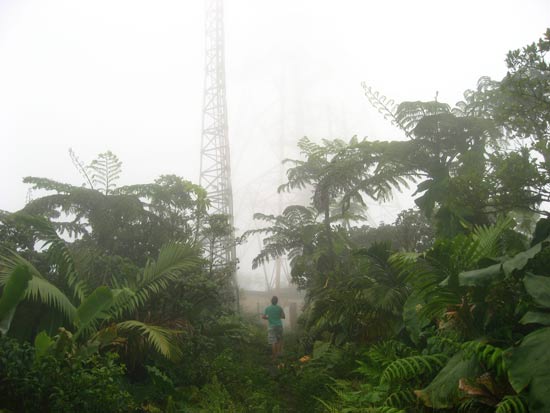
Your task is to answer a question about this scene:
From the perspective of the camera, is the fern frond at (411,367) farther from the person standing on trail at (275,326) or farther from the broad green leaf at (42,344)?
the person standing on trail at (275,326)

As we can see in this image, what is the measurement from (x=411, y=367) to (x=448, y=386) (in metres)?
0.40

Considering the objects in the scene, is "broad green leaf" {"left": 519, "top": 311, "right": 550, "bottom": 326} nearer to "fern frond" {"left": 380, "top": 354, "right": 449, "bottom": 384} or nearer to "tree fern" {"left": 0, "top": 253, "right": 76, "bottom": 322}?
"fern frond" {"left": 380, "top": 354, "right": 449, "bottom": 384}

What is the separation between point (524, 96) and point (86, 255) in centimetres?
629

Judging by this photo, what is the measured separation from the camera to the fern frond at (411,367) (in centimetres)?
349

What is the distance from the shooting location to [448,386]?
3.16 meters

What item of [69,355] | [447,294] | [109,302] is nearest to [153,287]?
[109,302]

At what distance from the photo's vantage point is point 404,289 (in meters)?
5.59

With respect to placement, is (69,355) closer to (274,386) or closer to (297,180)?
(274,386)

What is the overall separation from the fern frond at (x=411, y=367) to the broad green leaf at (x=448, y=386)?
236 mm

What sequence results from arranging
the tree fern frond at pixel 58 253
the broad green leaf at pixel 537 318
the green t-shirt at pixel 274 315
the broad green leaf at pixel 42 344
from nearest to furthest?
the broad green leaf at pixel 537 318 → the broad green leaf at pixel 42 344 → the tree fern frond at pixel 58 253 → the green t-shirt at pixel 274 315

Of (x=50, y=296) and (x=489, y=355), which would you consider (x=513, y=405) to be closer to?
(x=489, y=355)

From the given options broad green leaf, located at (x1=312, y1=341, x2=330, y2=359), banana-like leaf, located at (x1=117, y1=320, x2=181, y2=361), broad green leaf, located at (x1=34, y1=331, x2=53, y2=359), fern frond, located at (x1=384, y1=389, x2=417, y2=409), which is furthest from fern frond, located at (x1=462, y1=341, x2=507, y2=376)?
broad green leaf, located at (x1=34, y1=331, x2=53, y2=359)

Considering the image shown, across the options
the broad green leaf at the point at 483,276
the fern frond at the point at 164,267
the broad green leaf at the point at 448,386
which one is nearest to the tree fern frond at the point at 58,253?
the fern frond at the point at 164,267

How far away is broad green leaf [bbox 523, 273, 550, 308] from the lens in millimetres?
3040
